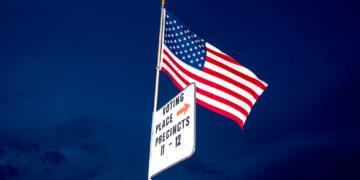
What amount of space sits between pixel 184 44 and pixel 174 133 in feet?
13.6

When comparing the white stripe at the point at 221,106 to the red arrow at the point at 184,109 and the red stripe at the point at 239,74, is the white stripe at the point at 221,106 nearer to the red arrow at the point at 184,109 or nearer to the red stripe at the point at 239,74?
the red stripe at the point at 239,74

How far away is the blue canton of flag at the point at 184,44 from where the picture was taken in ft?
29.6

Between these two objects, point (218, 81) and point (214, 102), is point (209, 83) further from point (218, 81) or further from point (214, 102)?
point (214, 102)

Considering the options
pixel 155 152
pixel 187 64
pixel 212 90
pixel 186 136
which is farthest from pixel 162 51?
pixel 186 136

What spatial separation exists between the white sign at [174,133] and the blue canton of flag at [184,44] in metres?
2.95

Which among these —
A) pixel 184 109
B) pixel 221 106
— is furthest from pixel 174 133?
pixel 221 106

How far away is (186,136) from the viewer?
5117 mm

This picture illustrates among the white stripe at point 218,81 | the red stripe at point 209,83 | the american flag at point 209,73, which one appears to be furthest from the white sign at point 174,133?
the white stripe at point 218,81

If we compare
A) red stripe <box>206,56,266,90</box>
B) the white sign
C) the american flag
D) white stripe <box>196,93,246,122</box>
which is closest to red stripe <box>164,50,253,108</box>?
the american flag

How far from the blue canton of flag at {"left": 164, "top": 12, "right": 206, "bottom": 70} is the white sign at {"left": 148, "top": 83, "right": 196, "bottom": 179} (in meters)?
2.95

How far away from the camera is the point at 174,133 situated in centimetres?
555

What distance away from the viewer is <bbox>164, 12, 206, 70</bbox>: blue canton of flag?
9.02 m

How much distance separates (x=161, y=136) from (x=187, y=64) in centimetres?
346

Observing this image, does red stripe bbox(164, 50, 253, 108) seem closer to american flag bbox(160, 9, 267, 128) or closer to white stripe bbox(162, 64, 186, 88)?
american flag bbox(160, 9, 267, 128)
